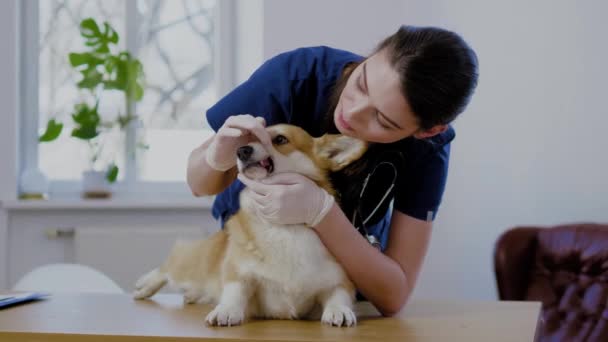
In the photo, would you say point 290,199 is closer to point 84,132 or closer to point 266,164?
point 266,164

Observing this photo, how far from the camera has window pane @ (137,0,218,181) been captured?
10.5ft

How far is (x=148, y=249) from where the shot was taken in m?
2.92

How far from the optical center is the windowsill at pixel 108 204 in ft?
9.46

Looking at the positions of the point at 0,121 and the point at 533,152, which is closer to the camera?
the point at 533,152

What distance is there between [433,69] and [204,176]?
1.36 ft

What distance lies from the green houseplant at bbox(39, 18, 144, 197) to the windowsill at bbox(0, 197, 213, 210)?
8 cm

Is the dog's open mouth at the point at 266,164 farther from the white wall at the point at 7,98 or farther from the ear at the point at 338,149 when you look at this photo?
the white wall at the point at 7,98

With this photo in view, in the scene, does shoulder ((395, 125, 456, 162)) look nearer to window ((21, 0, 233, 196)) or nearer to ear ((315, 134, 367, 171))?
ear ((315, 134, 367, 171))

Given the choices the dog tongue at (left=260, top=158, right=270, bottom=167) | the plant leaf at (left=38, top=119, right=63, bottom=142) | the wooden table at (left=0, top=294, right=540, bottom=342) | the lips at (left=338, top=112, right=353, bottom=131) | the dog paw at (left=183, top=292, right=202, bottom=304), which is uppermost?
the lips at (left=338, top=112, right=353, bottom=131)

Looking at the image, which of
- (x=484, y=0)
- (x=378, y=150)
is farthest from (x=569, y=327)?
(x=378, y=150)

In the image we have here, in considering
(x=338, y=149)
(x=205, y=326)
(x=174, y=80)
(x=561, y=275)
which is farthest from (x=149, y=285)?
(x=174, y=80)

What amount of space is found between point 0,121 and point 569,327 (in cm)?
224

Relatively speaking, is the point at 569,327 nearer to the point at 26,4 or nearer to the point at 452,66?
the point at 452,66

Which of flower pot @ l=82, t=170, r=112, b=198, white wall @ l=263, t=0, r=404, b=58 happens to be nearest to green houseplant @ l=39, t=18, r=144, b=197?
flower pot @ l=82, t=170, r=112, b=198
